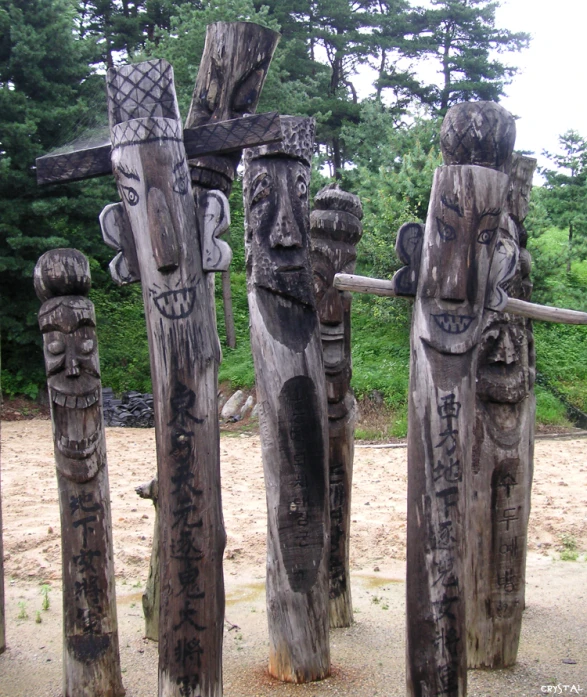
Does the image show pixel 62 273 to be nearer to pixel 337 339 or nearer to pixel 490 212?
pixel 337 339

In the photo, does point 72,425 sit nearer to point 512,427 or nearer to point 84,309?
point 84,309

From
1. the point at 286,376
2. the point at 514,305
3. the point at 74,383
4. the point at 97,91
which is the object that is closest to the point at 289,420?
the point at 286,376

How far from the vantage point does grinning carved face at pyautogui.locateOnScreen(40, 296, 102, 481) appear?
Answer: 3.84m

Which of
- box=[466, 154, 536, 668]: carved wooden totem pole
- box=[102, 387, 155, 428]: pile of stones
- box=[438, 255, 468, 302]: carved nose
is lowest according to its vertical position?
box=[102, 387, 155, 428]: pile of stones

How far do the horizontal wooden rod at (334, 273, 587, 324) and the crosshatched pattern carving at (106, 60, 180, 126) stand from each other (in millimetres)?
1025

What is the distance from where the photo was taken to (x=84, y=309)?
4.04 m

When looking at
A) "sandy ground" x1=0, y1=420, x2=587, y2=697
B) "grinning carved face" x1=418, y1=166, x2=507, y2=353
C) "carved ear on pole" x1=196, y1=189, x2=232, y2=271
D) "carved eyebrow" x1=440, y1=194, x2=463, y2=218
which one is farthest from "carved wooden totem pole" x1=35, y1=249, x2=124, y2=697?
"carved eyebrow" x1=440, y1=194, x2=463, y2=218

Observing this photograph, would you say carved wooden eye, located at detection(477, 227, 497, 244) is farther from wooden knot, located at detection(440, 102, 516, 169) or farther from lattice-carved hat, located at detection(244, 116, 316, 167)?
lattice-carved hat, located at detection(244, 116, 316, 167)

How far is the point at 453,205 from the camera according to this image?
302cm

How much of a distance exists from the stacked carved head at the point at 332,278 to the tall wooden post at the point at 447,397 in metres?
1.40

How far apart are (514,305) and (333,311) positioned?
1396 mm

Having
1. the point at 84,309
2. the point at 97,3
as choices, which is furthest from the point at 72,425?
the point at 97,3

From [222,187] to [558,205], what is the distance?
1594 cm

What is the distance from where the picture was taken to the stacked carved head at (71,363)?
385 centimetres
